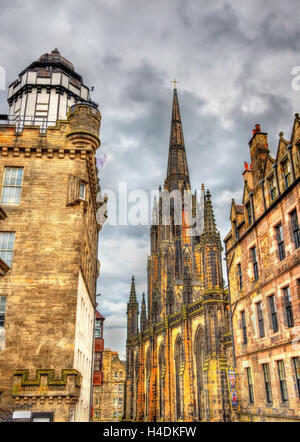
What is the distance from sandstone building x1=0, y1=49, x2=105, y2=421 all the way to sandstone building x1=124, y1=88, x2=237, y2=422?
15.7 metres

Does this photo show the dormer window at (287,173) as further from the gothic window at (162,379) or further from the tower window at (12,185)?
the gothic window at (162,379)

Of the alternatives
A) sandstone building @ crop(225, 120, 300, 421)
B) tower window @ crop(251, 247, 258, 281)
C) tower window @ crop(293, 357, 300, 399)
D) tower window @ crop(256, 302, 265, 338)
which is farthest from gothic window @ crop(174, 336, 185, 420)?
tower window @ crop(293, 357, 300, 399)

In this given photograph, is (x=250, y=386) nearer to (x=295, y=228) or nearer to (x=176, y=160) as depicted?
(x=295, y=228)

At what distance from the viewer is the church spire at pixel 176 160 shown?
94812 millimetres

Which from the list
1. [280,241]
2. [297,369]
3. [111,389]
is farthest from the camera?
[111,389]

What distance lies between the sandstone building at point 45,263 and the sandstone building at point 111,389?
5702 centimetres

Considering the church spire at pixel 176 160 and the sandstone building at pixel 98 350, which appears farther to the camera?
the church spire at pixel 176 160

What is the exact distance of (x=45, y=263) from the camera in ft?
60.8

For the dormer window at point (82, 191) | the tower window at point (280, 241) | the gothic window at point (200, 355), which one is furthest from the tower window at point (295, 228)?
the gothic window at point (200, 355)

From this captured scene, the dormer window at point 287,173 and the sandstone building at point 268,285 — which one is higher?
the dormer window at point 287,173

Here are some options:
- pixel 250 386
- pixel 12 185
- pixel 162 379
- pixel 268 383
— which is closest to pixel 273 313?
pixel 268 383

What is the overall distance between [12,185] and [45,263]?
4.63 meters
